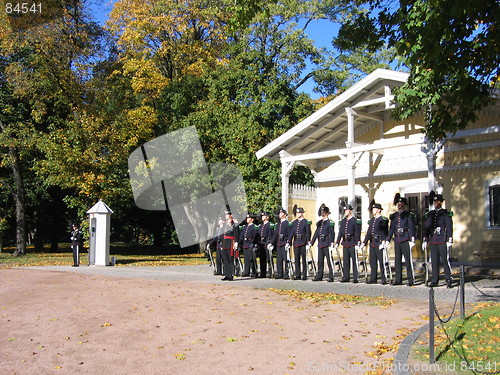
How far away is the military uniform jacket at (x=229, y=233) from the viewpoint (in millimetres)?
16297

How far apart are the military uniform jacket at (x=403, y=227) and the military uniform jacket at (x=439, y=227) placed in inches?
14.3

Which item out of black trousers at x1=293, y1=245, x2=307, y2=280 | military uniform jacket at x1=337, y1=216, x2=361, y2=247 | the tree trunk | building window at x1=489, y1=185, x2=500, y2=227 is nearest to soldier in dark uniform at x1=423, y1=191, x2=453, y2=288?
military uniform jacket at x1=337, y1=216, x2=361, y2=247

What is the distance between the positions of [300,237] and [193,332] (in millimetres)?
7608

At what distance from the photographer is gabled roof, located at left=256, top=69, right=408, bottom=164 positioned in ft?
57.3

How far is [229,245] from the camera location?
53.2ft

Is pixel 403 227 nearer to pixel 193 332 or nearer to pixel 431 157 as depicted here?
pixel 431 157

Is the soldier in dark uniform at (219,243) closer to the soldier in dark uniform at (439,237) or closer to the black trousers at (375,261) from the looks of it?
the black trousers at (375,261)

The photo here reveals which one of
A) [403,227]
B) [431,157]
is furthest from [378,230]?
[431,157]

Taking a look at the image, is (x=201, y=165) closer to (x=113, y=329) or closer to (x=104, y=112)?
(x=104, y=112)

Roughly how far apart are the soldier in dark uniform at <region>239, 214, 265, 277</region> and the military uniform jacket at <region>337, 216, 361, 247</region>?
2.90m

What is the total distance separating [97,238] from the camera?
22.2 m

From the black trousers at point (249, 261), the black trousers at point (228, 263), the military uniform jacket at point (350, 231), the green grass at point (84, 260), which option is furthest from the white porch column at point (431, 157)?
the green grass at point (84, 260)

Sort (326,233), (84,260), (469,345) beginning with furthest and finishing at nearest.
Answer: (84,260), (326,233), (469,345)

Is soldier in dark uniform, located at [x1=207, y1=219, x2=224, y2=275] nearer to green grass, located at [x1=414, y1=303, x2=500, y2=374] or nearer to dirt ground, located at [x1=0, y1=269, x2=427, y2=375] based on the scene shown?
dirt ground, located at [x1=0, y1=269, x2=427, y2=375]
